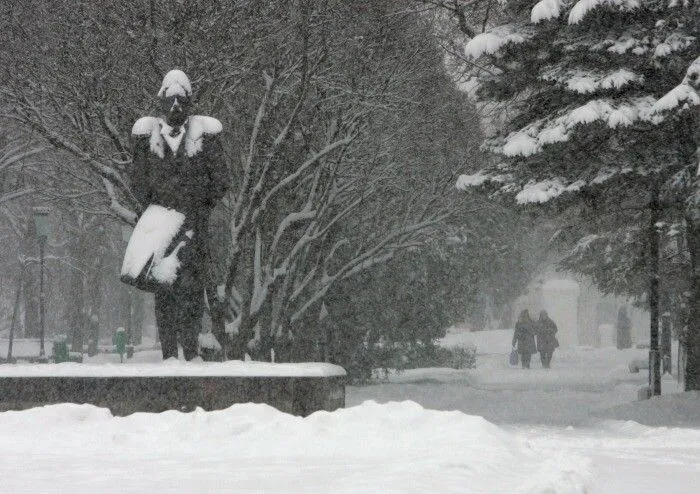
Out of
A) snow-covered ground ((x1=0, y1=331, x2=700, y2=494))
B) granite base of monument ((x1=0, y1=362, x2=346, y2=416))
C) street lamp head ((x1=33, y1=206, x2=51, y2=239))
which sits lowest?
snow-covered ground ((x1=0, y1=331, x2=700, y2=494))

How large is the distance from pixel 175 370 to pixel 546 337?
30320 millimetres

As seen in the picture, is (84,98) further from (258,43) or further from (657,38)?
(657,38)

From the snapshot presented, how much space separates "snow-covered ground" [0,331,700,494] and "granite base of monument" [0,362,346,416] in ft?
2.07

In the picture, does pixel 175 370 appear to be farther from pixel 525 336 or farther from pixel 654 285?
pixel 525 336

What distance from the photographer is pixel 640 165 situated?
58.8 ft

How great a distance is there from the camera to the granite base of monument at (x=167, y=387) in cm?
1134

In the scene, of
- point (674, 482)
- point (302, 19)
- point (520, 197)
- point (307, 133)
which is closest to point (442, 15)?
point (307, 133)

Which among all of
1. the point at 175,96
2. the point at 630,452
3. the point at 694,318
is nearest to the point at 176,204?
the point at 175,96

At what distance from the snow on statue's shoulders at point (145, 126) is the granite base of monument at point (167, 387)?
2296 millimetres

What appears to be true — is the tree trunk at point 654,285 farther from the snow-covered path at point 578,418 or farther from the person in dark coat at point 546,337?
the person in dark coat at point 546,337

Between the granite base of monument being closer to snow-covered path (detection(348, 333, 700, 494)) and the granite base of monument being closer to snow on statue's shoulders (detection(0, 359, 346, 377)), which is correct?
snow on statue's shoulders (detection(0, 359, 346, 377))

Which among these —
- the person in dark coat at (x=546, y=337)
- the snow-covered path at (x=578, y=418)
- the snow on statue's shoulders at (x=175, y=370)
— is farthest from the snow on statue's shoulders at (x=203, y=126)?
the person in dark coat at (x=546, y=337)

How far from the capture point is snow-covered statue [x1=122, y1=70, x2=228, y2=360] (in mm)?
12109

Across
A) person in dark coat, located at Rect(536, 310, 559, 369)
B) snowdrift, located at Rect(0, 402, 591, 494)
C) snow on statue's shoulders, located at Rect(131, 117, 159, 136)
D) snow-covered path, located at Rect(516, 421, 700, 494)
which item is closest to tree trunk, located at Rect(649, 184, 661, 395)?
snow-covered path, located at Rect(516, 421, 700, 494)
